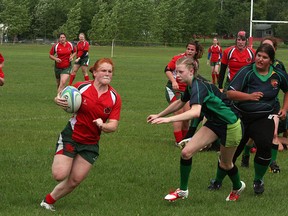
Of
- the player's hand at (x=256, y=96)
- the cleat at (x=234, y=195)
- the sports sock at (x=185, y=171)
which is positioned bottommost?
the cleat at (x=234, y=195)

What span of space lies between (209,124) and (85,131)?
1610mm

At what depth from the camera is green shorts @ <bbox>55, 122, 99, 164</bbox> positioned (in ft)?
23.4

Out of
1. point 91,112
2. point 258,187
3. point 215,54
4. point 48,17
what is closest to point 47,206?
point 91,112

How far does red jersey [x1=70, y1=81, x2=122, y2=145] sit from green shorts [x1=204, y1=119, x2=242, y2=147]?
1358 mm

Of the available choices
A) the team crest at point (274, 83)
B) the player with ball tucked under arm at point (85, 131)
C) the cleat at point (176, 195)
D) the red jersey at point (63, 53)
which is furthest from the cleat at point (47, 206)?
the red jersey at point (63, 53)

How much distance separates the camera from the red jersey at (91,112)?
23.0ft

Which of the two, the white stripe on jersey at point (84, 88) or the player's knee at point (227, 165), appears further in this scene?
the player's knee at point (227, 165)

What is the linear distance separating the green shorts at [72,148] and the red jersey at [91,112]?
0.16ft

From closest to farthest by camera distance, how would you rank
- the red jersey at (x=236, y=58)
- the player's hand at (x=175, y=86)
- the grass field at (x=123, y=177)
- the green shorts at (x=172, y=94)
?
the grass field at (x=123, y=177) < the player's hand at (x=175, y=86) < the green shorts at (x=172, y=94) < the red jersey at (x=236, y=58)

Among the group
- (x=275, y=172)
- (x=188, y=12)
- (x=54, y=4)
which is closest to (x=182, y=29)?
(x=188, y=12)

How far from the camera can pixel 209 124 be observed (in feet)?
25.7

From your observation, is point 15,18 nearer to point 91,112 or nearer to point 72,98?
point 91,112

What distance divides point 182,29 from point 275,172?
8563 cm

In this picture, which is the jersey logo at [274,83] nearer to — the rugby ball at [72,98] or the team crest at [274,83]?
the team crest at [274,83]
